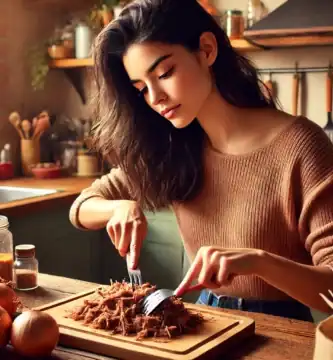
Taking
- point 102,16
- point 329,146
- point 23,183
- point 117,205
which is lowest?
point 23,183

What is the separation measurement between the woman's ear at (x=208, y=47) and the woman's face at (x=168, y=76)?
0.12 ft

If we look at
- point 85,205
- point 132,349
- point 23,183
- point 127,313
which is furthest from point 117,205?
point 23,183

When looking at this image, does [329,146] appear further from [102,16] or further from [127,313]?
[102,16]

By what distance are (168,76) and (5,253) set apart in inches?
20.6

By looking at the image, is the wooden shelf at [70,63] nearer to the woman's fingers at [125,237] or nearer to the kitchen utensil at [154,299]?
the woman's fingers at [125,237]

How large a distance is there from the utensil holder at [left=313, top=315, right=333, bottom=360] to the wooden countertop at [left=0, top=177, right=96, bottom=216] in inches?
65.0

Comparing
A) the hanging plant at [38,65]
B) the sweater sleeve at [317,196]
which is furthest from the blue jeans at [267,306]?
the hanging plant at [38,65]

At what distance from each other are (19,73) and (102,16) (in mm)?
479

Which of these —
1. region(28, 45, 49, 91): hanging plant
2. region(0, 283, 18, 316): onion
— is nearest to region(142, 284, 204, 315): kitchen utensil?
region(0, 283, 18, 316): onion

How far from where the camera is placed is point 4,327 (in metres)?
1.02

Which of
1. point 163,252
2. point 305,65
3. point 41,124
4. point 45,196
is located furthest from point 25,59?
point 305,65

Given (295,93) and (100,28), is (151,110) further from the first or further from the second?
(100,28)

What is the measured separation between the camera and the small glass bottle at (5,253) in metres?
1.37

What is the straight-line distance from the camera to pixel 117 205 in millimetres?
1471
